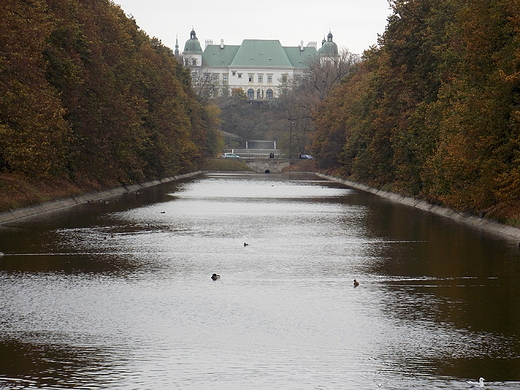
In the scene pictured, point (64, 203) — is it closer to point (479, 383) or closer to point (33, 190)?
point (33, 190)

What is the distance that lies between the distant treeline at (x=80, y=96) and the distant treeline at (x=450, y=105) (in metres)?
16.5

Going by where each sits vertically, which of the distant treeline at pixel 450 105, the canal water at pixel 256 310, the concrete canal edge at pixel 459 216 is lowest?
the concrete canal edge at pixel 459 216

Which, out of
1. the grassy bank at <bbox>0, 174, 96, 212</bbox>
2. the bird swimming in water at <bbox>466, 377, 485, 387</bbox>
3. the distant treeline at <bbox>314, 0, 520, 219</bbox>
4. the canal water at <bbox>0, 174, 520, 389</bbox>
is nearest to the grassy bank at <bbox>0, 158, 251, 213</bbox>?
the grassy bank at <bbox>0, 174, 96, 212</bbox>

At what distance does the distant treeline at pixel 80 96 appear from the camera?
3553 centimetres

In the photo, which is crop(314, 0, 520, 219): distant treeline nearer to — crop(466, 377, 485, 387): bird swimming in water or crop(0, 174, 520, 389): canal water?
crop(0, 174, 520, 389): canal water

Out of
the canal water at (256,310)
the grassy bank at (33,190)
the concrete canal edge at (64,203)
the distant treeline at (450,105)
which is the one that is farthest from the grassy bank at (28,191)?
the distant treeline at (450,105)

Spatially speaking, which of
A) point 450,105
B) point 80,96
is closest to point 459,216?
point 450,105

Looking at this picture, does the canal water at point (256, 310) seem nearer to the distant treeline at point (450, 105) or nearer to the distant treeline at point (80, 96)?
the distant treeline at point (450, 105)

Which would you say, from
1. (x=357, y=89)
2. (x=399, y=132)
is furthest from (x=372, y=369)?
(x=357, y=89)

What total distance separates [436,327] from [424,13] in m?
39.0

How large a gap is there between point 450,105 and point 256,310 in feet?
95.0

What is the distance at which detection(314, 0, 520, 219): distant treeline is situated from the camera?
32281 mm

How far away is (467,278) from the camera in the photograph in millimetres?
19422

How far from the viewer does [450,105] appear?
138 feet
